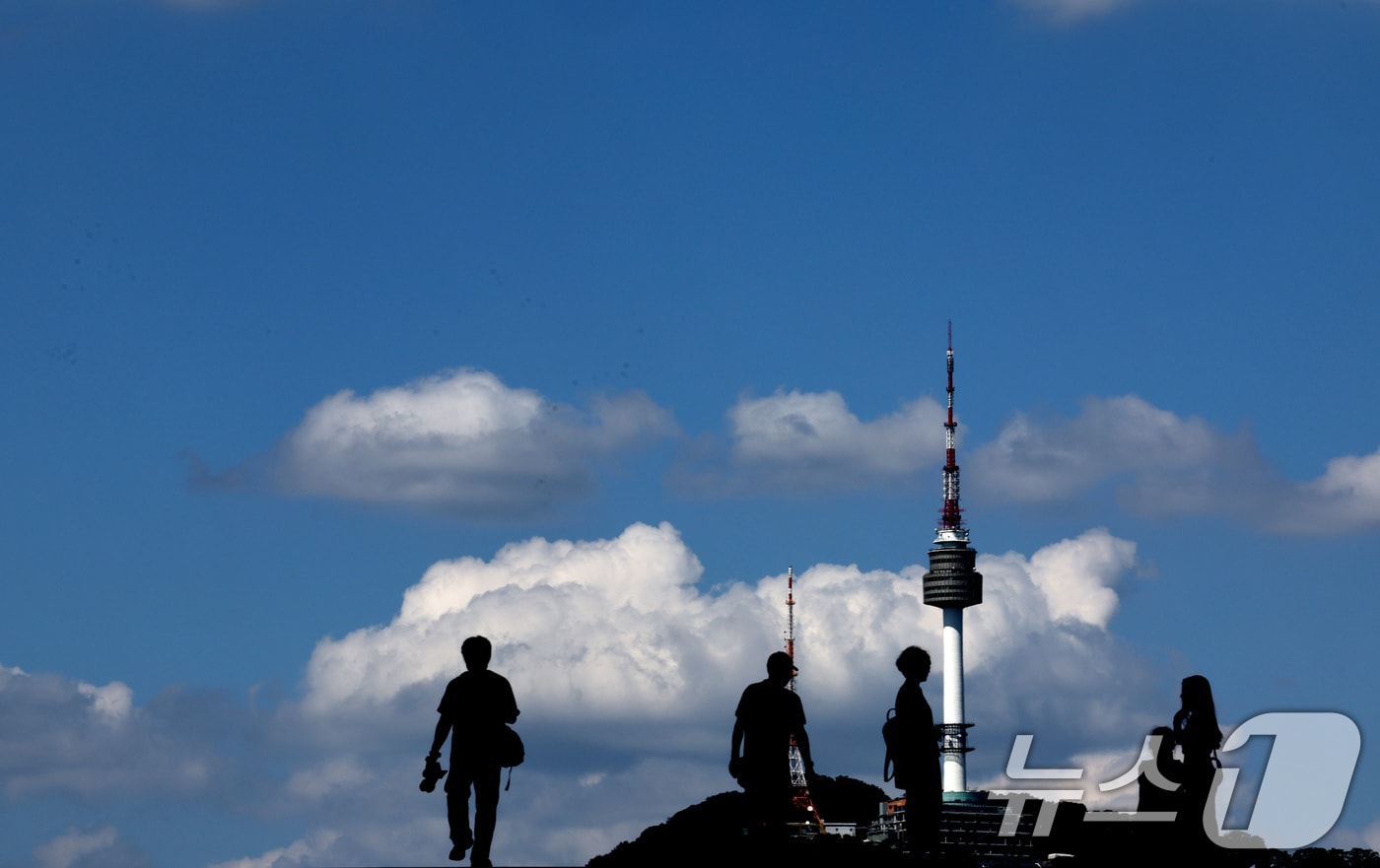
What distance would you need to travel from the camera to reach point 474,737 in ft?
70.0

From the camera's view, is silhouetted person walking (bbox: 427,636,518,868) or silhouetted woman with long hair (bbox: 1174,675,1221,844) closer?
silhouetted person walking (bbox: 427,636,518,868)

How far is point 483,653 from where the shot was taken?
2123cm

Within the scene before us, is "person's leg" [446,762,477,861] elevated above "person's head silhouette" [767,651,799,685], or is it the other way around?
"person's head silhouette" [767,651,799,685]

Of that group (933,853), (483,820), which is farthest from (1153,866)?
(483,820)

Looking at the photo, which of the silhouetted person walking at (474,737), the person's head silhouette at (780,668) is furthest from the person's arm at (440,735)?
the person's head silhouette at (780,668)

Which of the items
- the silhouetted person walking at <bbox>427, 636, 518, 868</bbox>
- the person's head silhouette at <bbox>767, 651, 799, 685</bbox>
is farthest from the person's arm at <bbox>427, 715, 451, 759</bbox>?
the person's head silhouette at <bbox>767, 651, 799, 685</bbox>

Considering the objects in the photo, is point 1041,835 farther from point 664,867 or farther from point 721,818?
point 721,818

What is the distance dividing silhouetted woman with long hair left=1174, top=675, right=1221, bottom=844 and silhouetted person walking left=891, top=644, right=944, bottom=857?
2.85 metres

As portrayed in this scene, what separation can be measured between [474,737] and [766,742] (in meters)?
3.04

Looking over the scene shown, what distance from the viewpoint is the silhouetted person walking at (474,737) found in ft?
69.9

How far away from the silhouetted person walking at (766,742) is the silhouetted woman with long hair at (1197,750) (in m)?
4.22

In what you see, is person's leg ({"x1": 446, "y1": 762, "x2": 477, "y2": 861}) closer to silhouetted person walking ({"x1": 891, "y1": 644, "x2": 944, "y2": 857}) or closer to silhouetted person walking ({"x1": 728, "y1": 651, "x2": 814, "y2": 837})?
silhouetted person walking ({"x1": 728, "y1": 651, "x2": 814, "y2": 837})

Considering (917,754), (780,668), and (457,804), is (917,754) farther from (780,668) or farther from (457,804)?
(457,804)

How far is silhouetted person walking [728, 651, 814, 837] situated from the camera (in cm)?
2195
